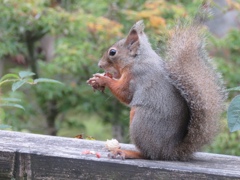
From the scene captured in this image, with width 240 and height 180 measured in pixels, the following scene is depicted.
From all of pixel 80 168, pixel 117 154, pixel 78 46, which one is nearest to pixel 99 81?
pixel 117 154

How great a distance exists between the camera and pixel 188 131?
2.34 meters

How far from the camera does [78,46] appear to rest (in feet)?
16.6

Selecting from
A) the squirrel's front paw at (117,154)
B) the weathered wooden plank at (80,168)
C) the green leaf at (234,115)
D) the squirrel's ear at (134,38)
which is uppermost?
the squirrel's ear at (134,38)

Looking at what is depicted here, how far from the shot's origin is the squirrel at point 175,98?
7.60 feet

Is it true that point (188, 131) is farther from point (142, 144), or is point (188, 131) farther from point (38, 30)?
point (38, 30)

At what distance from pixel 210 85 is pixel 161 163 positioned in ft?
1.55

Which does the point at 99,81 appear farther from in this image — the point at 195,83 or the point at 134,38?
the point at 195,83

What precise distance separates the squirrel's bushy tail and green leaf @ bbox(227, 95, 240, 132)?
17cm

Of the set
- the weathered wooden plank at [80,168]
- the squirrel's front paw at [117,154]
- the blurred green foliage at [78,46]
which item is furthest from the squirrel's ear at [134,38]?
the blurred green foliage at [78,46]

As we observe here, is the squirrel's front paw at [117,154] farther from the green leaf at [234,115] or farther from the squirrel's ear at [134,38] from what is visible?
the squirrel's ear at [134,38]

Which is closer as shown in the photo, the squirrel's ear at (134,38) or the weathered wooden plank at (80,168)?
the weathered wooden plank at (80,168)

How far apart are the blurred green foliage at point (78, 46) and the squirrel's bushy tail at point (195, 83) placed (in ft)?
7.22

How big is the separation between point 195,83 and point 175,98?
10cm

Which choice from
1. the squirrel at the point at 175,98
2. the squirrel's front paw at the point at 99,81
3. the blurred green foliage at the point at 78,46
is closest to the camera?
the squirrel at the point at 175,98
